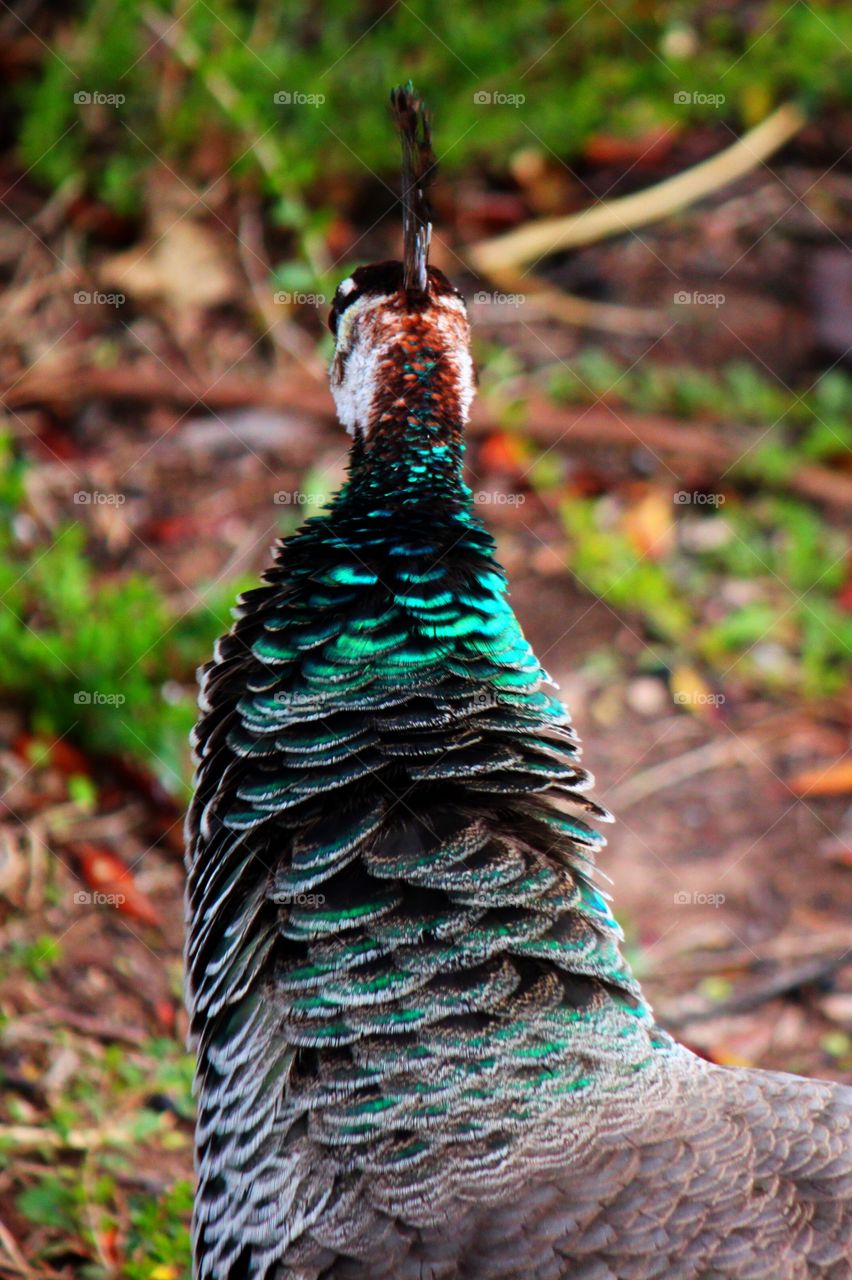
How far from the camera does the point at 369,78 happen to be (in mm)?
5699

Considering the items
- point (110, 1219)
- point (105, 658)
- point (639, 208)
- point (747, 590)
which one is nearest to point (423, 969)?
point (110, 1219)

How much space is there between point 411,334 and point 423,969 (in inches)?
49.8

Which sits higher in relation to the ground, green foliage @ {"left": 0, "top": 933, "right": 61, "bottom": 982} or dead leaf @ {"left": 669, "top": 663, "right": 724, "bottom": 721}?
dead leaf @ {"left": 669, "top": 663, "right": 724, "bottom": 721}

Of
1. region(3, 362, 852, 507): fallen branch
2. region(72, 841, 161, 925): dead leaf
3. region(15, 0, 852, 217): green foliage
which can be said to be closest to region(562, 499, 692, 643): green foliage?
region(3, 362, 852, 507): fallen branch

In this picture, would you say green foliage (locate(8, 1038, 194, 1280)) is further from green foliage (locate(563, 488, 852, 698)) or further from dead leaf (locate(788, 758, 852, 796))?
green foliage (locate(563, 488, 852, 698))

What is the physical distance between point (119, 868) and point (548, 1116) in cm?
199

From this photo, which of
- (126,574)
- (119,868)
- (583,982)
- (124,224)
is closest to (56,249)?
(124,224)

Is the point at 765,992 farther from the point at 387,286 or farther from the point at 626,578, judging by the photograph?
the point at 387,286

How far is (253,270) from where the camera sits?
5641 mm

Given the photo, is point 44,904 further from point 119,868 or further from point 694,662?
point 694,662

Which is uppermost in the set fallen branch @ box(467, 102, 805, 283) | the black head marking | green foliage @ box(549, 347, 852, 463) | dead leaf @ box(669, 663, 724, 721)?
fallen branch @ box(467, 102, 805, 283)

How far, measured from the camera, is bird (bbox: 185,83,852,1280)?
7.18 feet

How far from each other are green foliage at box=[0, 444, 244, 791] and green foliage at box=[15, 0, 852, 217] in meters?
1.87

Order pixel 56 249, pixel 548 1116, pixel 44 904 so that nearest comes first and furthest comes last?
pixel 548 1116, pixel 44 904, pixel 56 249
